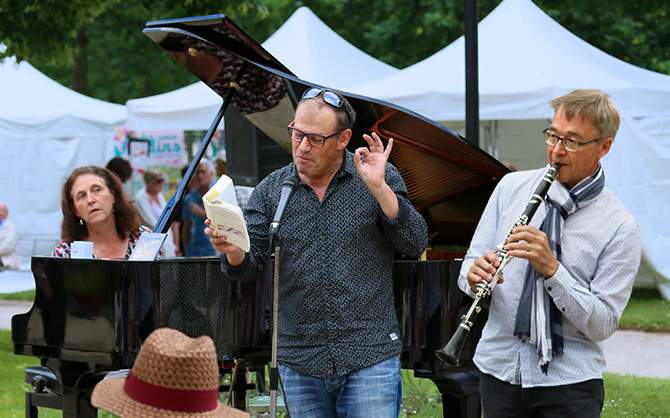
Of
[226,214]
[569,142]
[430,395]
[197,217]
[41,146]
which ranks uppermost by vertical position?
[41,146]

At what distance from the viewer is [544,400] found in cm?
298

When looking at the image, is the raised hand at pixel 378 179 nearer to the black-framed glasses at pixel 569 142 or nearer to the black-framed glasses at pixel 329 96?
the black-framed glasses at pixel 329 96

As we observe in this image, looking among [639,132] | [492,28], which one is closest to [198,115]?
[492,28]

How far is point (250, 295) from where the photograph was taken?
445 centimetres

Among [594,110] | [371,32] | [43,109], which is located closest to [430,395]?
[594,110]

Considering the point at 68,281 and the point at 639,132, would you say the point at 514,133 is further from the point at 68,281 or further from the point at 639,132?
the point at 68,281

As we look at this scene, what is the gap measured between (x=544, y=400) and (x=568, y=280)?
438 mm

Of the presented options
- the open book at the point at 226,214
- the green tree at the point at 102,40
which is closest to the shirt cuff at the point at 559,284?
the open book at the point at 226,214

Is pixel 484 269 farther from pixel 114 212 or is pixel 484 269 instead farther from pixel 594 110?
pixel 114 212

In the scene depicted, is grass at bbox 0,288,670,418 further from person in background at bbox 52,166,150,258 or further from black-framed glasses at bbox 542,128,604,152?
black-framed glasses at bbox 542,128,604,152

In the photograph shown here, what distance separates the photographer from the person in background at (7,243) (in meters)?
13.5

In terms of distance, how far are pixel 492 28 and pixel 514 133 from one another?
204cm

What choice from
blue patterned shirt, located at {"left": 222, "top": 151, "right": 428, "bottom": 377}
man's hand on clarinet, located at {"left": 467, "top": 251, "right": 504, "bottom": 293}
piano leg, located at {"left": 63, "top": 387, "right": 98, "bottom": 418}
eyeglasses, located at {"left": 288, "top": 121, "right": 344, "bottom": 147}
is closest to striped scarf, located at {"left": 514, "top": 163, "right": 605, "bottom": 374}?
man's hand on clarinet, located at {"left": 467, "top": 251, "right": 504, "bottom": 293}

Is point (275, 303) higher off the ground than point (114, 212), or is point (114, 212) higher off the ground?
point (114, 212)
